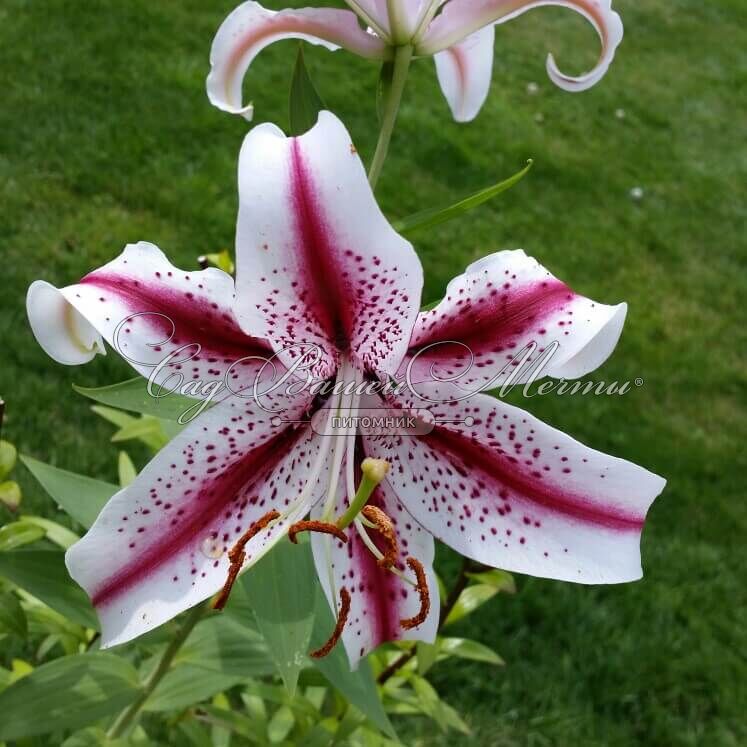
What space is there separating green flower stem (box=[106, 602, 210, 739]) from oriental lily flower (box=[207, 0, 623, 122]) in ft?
1.77

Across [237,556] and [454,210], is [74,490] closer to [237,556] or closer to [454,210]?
[237,556]

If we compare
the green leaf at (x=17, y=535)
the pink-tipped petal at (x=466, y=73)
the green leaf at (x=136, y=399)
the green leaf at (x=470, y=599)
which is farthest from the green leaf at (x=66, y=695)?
the pink-tipped petal at (x=466, y=73)

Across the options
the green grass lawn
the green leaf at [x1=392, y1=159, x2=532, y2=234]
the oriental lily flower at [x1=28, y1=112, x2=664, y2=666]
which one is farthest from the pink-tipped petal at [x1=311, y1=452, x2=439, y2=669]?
the green grass lawn

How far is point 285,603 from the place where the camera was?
0.90 m

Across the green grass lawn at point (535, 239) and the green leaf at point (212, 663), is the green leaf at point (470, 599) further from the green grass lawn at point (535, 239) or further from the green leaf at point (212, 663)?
the green grass lawn at point (535, 239)

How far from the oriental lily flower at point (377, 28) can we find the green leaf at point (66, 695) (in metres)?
0.68

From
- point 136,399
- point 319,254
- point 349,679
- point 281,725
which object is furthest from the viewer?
point 281,725

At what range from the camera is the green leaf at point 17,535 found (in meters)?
1.07

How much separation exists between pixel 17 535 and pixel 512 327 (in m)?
0.69

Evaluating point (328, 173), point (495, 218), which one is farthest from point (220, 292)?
point (495, 218)

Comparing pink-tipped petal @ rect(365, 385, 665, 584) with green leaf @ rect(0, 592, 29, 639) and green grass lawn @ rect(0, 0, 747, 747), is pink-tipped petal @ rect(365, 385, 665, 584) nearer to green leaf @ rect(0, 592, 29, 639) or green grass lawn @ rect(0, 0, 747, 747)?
green leaf @ rect(0, 592, 29, 639)

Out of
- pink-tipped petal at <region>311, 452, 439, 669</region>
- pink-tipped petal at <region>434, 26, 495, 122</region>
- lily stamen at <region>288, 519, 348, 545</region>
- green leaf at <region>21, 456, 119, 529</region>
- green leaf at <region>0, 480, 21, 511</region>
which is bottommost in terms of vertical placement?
green leaf at <region>21, 456, 119, 529</region>

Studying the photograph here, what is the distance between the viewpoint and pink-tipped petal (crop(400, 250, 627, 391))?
67 cm

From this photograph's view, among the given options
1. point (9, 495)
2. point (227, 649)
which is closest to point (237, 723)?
point (227, 649)
